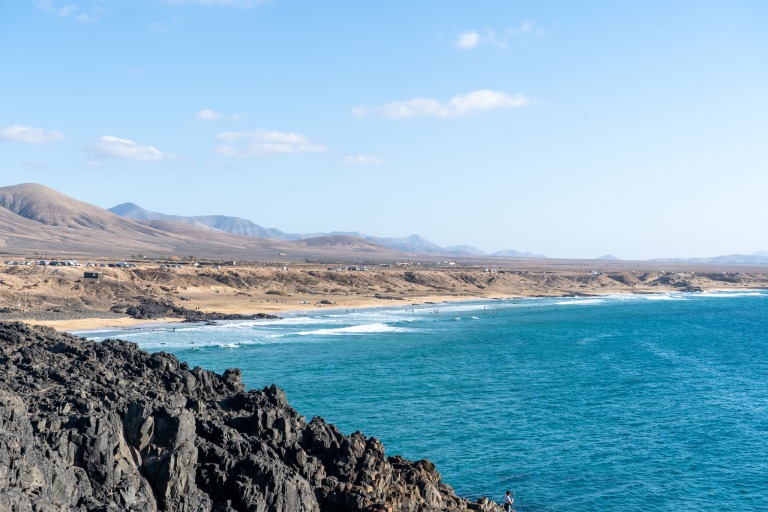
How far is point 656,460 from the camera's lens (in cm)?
3738

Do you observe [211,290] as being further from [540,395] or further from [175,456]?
[175,456]

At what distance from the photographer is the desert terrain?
92188 mm

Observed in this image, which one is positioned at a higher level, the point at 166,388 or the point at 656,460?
the point at 166,388

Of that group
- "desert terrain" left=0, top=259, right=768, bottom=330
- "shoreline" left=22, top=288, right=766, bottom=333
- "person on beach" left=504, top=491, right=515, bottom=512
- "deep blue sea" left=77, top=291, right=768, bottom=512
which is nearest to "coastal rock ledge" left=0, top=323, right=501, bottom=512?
"person on beach" left=504, top=491, right=515, bottom=512

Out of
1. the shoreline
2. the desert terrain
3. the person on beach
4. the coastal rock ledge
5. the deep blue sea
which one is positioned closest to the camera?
the coastal rock ledge

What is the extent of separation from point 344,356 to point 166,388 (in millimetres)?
34311

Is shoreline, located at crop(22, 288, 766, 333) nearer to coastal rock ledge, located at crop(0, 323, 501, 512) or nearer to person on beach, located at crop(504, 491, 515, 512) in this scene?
coastal rock ledge, located at crop(0, 323, 501, 512)

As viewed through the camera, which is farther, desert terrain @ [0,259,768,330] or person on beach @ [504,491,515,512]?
desert terrain @ [0,259,768,330]

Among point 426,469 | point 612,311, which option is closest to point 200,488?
point 426,469

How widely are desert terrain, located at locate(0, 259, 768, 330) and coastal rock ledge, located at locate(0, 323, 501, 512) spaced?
54.6 meters

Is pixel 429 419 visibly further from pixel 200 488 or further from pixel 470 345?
pixel 470 345

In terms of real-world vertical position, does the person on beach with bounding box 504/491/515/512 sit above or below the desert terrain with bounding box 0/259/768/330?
below

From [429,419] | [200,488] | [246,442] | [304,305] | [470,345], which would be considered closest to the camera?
[200,488]

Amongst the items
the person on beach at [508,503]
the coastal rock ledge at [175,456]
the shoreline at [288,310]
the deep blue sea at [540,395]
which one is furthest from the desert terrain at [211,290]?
the person on beach at [508,503]
